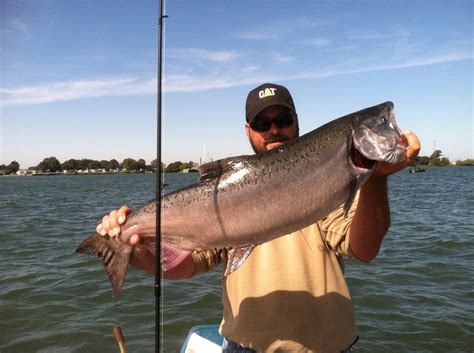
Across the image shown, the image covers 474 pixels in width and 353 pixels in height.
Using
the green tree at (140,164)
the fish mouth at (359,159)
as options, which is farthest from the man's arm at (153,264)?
the green tree at (140,164)

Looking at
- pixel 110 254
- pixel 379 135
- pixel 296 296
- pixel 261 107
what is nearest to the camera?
pixel 379 135

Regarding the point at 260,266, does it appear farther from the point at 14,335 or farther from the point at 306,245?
the point at 14,335

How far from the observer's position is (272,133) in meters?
3.89

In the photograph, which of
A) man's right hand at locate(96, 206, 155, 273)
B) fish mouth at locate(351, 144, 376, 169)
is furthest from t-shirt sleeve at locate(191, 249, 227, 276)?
fish mouth at locate(351, 144, 376, 169)

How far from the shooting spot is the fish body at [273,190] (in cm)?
300

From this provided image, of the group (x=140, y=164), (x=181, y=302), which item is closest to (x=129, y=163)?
(x=140, y=164)

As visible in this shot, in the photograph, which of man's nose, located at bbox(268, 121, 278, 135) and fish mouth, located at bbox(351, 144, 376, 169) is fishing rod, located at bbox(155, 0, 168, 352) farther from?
fish mouth, located at bbox(351, 144, 376, 169)

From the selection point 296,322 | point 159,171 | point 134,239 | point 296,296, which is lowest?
point 296,322

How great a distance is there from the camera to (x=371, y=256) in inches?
132

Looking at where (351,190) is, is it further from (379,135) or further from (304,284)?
(304,284)

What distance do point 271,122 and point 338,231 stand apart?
3.71 feet

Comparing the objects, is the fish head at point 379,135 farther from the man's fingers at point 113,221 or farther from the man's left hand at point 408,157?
the man's fingers at point 113,221

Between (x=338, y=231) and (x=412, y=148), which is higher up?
(x=412, y=148)

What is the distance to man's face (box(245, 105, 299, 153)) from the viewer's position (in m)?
3.81
